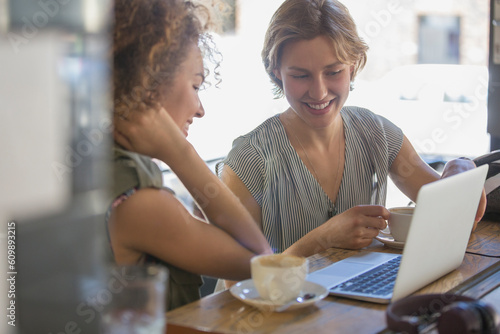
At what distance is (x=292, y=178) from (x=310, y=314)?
852 millimetres

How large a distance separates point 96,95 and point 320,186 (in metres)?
1.13

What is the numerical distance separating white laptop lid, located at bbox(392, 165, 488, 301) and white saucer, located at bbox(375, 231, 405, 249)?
0.59 feet

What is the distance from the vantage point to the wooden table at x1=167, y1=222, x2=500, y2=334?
3.03ft

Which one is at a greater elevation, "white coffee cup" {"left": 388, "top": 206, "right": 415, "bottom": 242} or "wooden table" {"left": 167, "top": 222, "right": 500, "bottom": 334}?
"white coffee cup" {"left": 388, "top": 206, "right": 415, "bottom": 242}

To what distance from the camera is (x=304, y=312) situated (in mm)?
990

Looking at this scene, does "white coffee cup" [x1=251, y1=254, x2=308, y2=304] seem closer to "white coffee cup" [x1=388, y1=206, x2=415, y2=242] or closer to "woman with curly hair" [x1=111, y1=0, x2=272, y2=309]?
"woman with curly hair" [x1=111, y1=0, x2=272, y2=309]

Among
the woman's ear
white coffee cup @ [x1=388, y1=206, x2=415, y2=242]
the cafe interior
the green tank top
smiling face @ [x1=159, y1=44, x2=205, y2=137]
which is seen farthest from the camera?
the woman's ear

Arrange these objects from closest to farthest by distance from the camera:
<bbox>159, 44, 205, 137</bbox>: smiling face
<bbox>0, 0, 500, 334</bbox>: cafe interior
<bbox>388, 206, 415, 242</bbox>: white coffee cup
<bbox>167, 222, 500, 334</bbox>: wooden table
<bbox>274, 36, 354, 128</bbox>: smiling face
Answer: <bbox>0, 0, 500, 334</bbox>: cafe interior
<bbox>167, 222, 500, 334</bbox>: wooden table
<bbox>159, 44, 205, 137</bbox>: smiling face
<bbox>388, 206, 415, 242</bbox>: white coffee cup
<bbox>274, 36, 354, 128</bbox>: smiling face

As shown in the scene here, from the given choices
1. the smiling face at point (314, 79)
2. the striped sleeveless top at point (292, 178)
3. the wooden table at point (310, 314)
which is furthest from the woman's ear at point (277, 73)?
the wooden table at point (310, 314)

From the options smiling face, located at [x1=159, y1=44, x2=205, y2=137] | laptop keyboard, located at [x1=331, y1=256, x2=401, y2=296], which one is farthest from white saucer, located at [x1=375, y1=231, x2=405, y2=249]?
smiling face, located at [x1=159, y1=44, x2=205, y2=137]

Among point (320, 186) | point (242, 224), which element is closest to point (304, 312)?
point (242, 224)

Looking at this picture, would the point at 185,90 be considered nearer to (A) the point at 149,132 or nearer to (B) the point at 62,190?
(A) the point at 149,132

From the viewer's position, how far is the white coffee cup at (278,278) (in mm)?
977

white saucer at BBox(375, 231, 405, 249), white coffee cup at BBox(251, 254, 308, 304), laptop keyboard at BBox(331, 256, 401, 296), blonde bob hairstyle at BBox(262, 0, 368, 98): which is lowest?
white saucer at BBox(375, 231, 405, 249)
